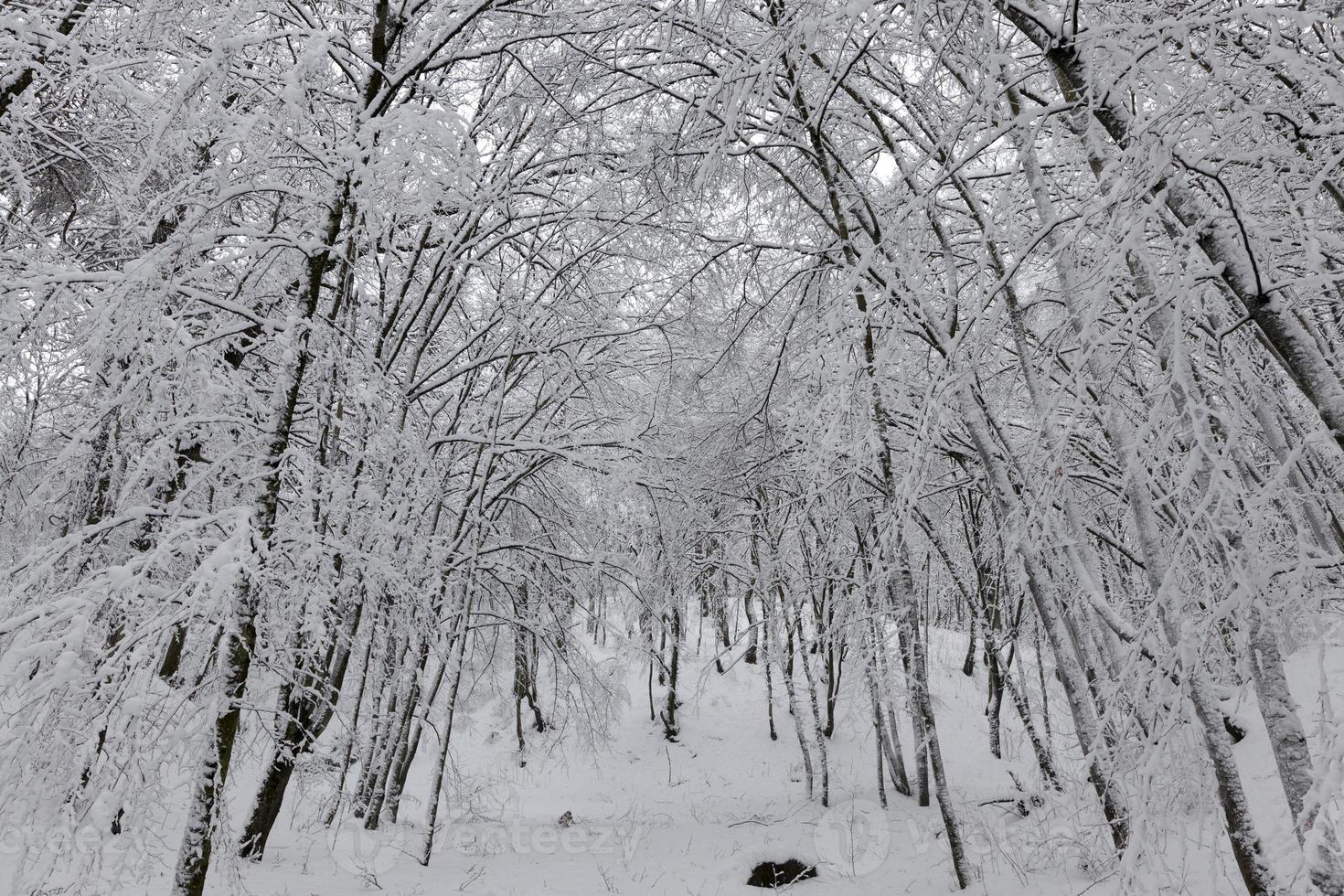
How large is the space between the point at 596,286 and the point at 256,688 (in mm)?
5921

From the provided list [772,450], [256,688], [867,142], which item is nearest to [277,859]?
[256,688]

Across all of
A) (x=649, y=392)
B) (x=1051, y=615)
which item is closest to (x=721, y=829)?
(x=649, y=392)

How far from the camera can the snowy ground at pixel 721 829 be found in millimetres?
6129

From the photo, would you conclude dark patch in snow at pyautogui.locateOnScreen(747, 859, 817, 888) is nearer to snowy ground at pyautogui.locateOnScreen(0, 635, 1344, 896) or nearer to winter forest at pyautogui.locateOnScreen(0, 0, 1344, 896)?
snowy ground at pyautogui.locateOnScreen(0, 635, 1344, 896)

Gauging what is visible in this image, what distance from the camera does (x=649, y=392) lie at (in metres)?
10.3

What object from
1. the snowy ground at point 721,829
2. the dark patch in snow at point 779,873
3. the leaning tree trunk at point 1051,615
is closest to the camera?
the leaning tree trunk at point 1051,615

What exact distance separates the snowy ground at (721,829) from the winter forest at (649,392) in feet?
A: 0.48

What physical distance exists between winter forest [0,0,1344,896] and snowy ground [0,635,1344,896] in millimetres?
145

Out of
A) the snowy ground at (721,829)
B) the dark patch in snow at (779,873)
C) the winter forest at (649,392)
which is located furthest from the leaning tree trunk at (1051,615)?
the dark patch in snow at (779,873)

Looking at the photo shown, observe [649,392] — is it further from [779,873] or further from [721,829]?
[721,829]

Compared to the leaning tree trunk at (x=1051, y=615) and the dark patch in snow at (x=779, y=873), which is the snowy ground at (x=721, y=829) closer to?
the dark patch in snow at (x=779, y=873)

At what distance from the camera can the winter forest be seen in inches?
95.0

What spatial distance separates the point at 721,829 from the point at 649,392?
6947 millimetres

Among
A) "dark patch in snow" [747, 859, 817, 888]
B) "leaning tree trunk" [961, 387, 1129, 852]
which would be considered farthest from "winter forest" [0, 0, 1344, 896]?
"dark patch in snow" [747, 859, 817, 888]
